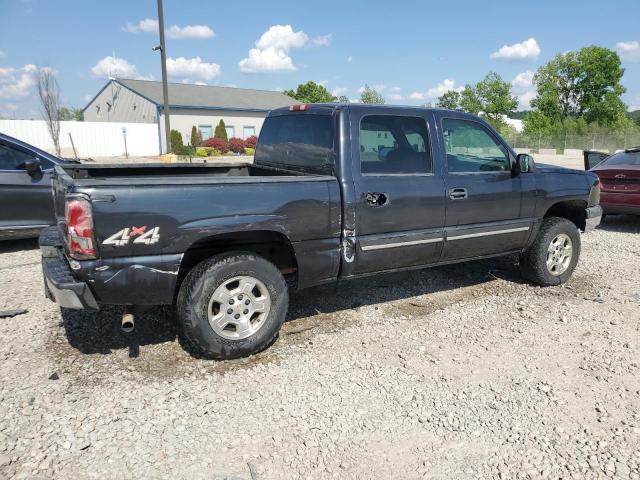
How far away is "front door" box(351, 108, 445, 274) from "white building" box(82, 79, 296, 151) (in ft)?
124

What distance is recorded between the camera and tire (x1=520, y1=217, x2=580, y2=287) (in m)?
5.42

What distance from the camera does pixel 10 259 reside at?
6.50m

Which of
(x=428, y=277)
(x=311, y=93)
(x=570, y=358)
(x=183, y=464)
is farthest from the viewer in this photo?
(x=311, y=93)

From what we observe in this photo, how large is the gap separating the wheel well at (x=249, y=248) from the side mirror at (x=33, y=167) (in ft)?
13.2

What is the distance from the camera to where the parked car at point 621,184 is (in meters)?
8.53

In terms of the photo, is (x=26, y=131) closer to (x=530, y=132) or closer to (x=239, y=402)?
(x=239, y=402)

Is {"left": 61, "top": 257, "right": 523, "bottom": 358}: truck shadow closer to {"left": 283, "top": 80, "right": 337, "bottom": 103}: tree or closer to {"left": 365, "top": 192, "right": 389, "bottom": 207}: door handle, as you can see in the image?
{"left": 365, "top": 192, "right": 389, "bottom": 207}: door handle

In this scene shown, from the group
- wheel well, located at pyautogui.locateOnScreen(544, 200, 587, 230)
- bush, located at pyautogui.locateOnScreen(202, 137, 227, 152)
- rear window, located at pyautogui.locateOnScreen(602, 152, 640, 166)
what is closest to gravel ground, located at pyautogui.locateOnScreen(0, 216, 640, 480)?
wheel well, located at pyautogui.locateOnScreen(544, 200, 587, 230)

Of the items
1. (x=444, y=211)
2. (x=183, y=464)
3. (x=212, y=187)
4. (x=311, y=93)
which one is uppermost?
(x=311, y=93)

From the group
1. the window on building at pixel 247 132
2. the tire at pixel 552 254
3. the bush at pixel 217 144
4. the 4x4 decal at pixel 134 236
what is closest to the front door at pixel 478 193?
the tire at pixel 552 254

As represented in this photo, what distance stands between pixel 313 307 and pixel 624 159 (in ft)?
24.7

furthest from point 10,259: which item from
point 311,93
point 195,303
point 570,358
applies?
point 311,93

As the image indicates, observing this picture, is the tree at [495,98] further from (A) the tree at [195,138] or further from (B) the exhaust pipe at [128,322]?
(B) the exhaust pipe at [128,322]

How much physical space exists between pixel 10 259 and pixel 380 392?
546 centimetres
